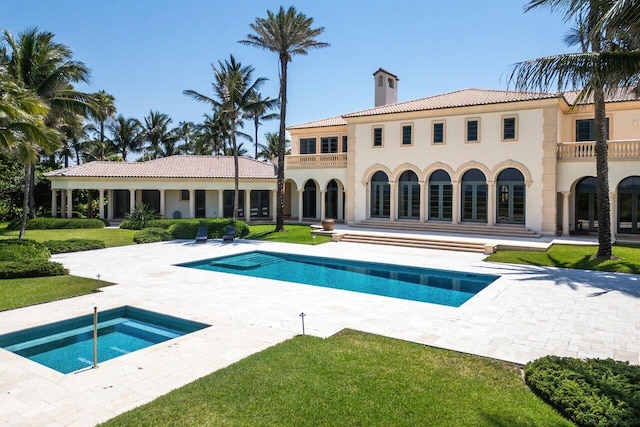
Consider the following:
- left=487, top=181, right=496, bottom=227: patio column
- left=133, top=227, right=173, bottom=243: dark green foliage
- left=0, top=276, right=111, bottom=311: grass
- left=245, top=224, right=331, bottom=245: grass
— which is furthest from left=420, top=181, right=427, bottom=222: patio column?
left=0, top=276, right=111, bottom=311: grass

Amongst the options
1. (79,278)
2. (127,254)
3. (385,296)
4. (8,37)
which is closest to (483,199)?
(385,296)

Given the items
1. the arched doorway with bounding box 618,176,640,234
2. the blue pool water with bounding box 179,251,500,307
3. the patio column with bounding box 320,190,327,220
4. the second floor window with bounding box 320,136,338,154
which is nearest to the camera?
the blue pool water with bounding box 179,251,500,307

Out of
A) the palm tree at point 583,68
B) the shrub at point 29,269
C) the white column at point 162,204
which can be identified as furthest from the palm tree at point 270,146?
the palm tree at point 583,68

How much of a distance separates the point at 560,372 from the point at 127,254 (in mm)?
20659

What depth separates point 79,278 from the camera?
51.7ft

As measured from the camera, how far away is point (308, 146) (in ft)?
128

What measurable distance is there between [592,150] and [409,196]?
11.6m

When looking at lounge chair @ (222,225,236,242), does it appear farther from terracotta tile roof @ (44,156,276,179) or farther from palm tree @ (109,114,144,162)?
palm tree @ (109,114,144,162)

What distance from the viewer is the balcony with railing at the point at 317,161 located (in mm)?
35019

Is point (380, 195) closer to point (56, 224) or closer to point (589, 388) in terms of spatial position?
point (56, 224)

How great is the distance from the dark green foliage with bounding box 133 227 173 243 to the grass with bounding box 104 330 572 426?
21047mm

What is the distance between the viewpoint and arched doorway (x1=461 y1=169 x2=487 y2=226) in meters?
28.7

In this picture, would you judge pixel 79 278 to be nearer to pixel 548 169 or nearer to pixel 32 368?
pixel 32 368

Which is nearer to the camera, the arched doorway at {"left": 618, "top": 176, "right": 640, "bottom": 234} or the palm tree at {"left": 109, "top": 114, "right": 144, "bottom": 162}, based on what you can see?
the arched doorway at {"left": 618, "top": 176, "right": 640, "bottom": 234}
